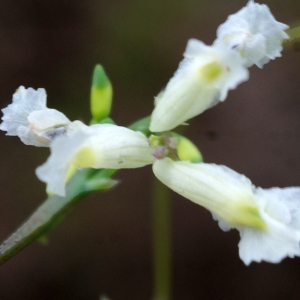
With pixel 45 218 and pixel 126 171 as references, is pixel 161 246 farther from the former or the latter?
pixel 45 218

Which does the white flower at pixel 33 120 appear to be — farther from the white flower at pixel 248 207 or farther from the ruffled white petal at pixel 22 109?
the white flower at pixel 248 207

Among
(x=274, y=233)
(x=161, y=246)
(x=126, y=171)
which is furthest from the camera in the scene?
(x=126, y=171)

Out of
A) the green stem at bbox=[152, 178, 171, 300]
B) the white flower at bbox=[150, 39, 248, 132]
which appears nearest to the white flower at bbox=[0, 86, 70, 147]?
the white flower at bbox=[150, 39, 248, 132]

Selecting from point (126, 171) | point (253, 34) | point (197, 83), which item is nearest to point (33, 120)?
point (197, 83)

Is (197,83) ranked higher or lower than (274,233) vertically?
higher

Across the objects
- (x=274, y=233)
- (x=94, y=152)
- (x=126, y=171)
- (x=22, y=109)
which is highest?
(x=126, y=171)

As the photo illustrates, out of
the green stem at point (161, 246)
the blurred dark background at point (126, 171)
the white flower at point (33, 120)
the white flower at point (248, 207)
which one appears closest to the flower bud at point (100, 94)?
the white flower at point (33, 120)
